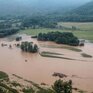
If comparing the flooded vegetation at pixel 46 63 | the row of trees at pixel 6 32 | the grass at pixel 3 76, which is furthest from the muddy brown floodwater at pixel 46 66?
the row of trees at pixel 6 32

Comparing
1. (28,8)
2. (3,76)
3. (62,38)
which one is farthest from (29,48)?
(28,8)

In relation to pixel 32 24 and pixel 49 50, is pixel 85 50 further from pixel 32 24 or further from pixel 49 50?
pixel 32 24

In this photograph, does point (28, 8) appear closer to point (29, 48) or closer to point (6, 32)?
point (6, 32)

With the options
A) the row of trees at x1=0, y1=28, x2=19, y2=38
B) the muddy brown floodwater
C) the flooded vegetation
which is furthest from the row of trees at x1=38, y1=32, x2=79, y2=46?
the row of trees at x1=0, y1=28, x2=19, y2=38

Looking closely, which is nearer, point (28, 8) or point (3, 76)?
point (3, 76)

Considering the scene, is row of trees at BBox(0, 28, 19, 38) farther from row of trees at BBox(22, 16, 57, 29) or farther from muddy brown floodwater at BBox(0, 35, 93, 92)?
muddy brown floodwater at BBox(0, 35, 93, 92)

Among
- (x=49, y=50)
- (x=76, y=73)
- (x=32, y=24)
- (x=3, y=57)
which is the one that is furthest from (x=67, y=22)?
(x=76, y=73)
